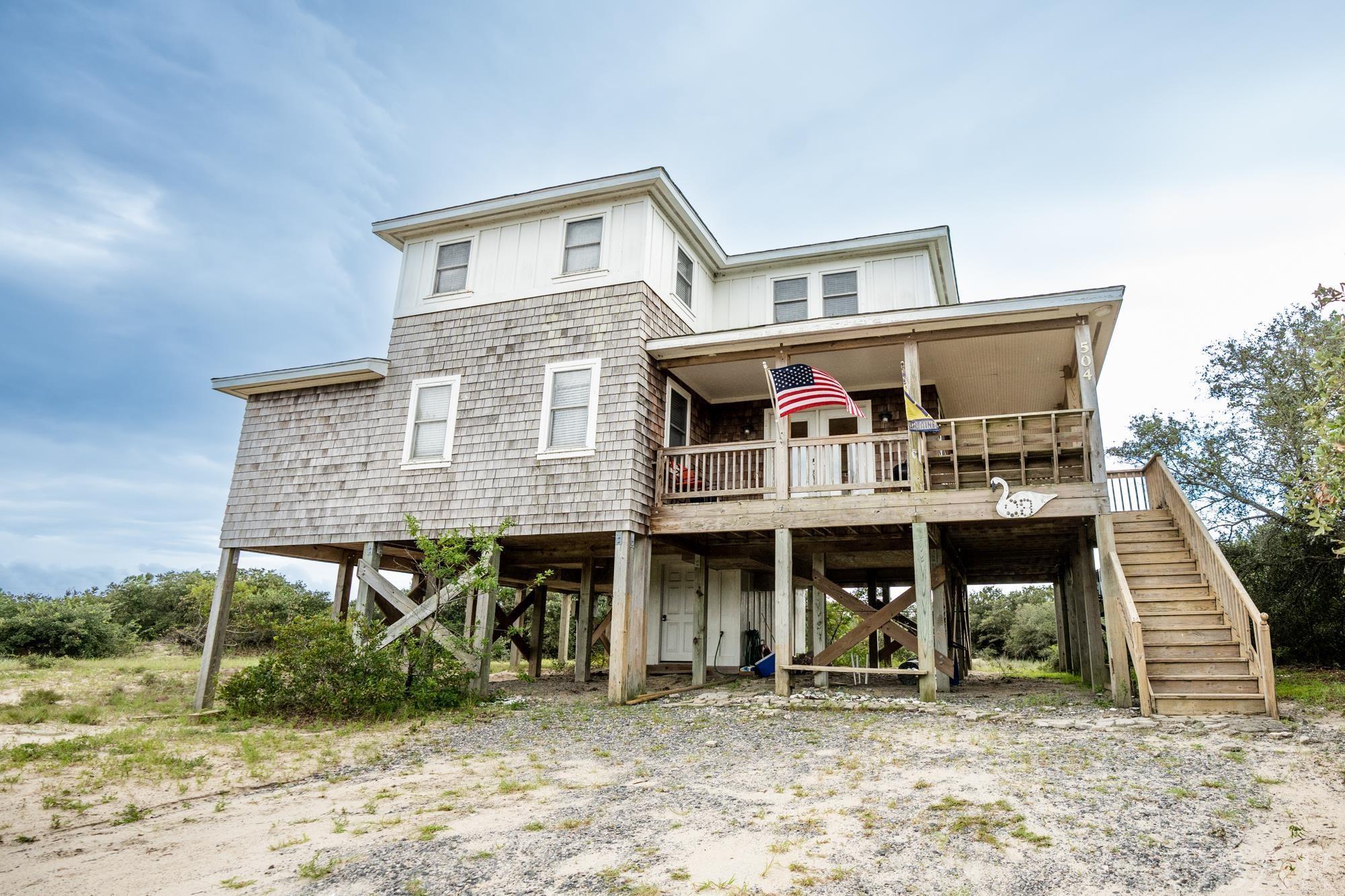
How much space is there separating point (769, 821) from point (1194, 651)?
6953 millimetres

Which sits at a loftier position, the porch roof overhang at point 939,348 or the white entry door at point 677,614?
the porch roof overhang at point 939,348

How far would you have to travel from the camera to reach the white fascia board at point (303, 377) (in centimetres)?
1316

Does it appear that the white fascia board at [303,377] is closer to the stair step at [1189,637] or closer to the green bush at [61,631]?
the stair step at [1189,637]

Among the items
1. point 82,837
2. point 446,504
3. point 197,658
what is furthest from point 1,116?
point 82,837

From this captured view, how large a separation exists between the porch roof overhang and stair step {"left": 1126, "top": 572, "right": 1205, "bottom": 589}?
3.31 m

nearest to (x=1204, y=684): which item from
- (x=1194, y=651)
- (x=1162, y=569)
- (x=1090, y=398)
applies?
(x=1194, y=651)

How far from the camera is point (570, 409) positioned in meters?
12.1

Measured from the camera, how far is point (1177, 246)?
20000 mm

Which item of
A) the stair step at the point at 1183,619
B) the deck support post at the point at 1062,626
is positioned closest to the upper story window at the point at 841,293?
the stair step at the point at 1183,619

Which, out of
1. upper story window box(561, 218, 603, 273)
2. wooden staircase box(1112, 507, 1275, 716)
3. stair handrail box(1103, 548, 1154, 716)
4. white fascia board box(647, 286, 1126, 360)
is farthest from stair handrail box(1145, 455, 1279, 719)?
upper story window box(561, 218, 603, 273)

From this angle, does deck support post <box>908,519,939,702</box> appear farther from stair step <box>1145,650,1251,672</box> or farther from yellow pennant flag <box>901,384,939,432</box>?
stair step <box>1145,650,1251,672</box>

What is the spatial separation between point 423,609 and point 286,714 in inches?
88.8

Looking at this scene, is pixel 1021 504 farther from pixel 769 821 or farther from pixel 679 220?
pixel 679 220

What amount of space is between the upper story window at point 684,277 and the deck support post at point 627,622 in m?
4.69
